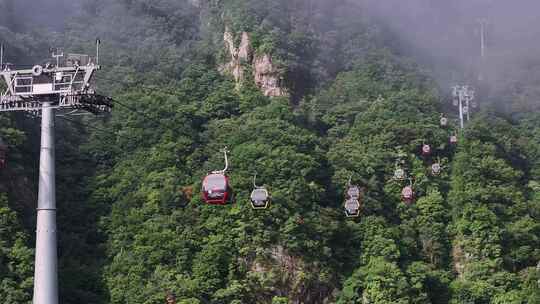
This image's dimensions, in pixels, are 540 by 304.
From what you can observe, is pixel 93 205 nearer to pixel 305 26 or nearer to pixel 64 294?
pixel 64 294

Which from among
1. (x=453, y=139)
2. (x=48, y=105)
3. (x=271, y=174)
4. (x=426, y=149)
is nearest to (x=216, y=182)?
(x=48, y=105)

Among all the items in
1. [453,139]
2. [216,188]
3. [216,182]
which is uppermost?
[453,139]

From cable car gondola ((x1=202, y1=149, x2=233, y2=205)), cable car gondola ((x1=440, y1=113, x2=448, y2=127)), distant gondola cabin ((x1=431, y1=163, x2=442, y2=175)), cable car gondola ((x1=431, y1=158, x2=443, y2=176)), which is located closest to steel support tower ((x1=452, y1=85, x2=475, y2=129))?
cable car gondola ((x1=440, y1=113, x2=448, y2=127))

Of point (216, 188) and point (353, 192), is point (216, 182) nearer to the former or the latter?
point (216, 188)

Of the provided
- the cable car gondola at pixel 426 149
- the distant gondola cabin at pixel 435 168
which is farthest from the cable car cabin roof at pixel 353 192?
the cable car gondola at pixel 426 149

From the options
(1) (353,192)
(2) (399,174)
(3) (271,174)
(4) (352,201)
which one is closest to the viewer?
(4) (352,201)

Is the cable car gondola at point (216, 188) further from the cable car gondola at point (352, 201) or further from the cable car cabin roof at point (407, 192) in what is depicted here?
the cable car cabin roof at point (407, 192)

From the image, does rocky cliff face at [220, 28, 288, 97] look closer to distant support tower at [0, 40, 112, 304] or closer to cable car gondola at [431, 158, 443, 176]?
cable car gondola at [431, 158, 443, 176]
